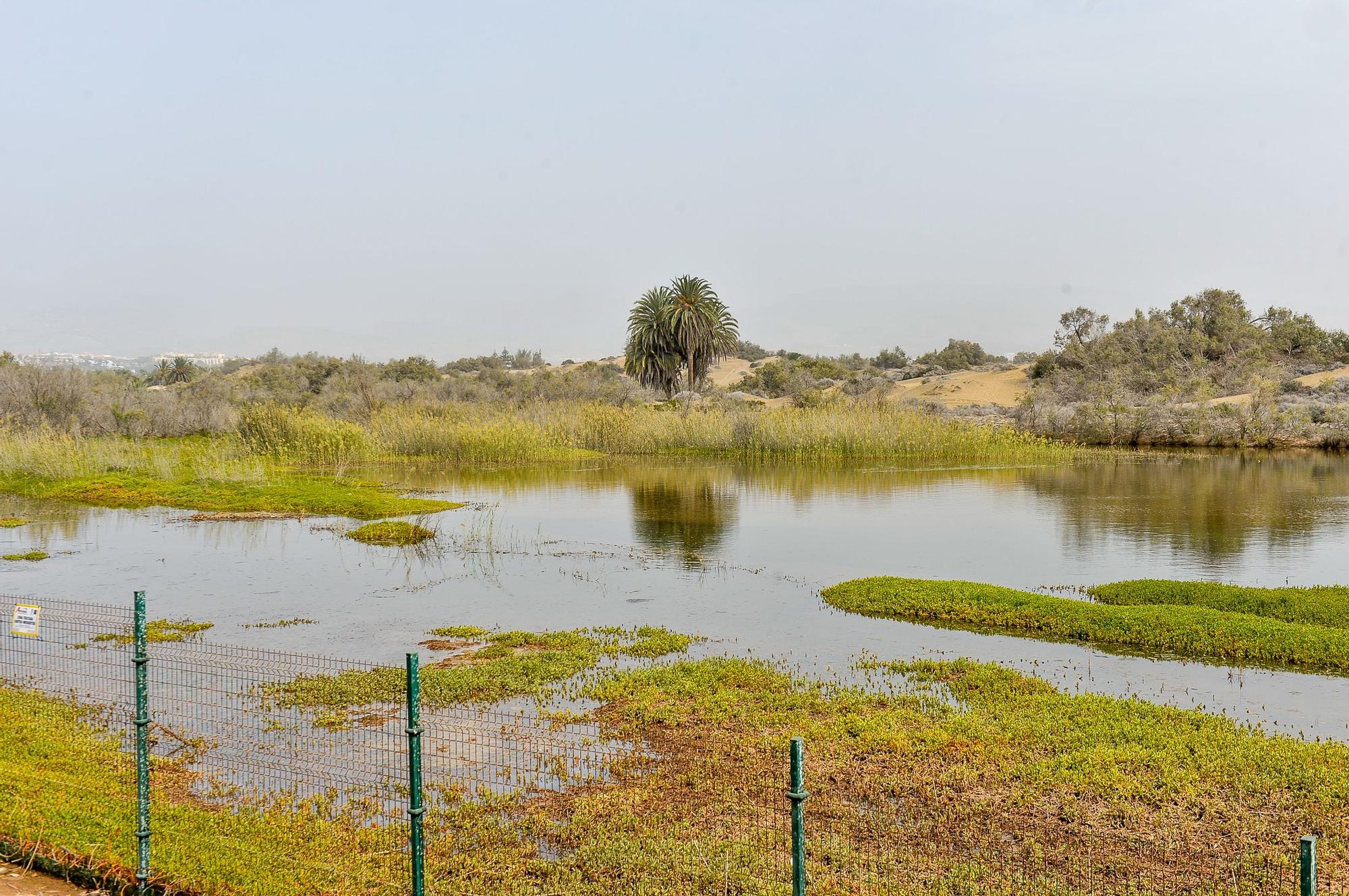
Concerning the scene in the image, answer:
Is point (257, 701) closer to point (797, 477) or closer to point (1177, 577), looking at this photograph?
point (1177, 577)

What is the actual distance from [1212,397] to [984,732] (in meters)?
Answer: 49.1

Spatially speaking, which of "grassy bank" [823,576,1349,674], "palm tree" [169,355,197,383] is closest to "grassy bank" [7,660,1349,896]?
"grassy bank" [823,576,1349,674]

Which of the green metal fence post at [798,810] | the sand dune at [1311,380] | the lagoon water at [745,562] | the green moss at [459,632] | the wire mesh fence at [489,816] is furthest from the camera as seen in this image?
the sand dune at [1311,380]

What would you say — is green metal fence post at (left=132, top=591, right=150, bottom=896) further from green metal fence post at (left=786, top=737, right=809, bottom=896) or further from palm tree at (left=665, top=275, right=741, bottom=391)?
palm tree at (left=665, top=275, right=741, bottom=391)

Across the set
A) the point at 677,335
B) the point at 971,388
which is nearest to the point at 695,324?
the point at 677,335

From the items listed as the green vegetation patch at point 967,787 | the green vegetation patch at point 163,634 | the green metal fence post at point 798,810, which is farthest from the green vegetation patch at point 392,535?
the green metal fence post at point 798,810

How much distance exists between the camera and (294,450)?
33531mm

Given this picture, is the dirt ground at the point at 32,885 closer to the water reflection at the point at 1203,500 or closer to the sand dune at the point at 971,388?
the water reflection at the point at 1203,500

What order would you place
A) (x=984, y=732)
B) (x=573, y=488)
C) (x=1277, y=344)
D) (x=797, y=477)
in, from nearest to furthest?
1. (x=984, y=732)
2. (x=573, y=488)
3. (x=797, y=477)
4. (x=1277, y=344)

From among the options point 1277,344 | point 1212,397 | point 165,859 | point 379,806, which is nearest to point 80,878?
point 165,859

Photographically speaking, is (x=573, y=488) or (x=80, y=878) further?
(x=573, y=488)

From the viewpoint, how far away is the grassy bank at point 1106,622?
35.2ft

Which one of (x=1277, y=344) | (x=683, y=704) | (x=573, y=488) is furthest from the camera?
(x=1277, y=344)

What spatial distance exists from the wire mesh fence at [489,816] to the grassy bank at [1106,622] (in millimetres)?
5294
